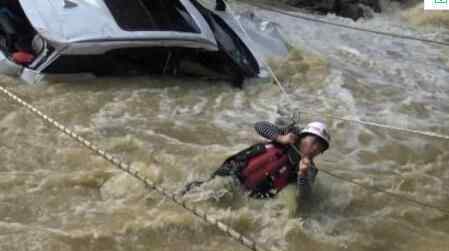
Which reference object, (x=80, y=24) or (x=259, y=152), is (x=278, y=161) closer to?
(x=259, y=152)

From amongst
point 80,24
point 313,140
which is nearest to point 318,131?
point 313,140

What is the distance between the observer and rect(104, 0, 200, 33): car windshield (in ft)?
22.5

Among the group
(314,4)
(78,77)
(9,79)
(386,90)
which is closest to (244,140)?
(78,77)

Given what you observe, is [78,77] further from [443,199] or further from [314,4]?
[314,4]

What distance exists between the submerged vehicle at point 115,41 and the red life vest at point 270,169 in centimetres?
214

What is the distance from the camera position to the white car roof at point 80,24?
6.46 meters

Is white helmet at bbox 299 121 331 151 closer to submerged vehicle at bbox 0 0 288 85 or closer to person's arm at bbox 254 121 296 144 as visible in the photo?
A: person's arm at bbox 254 121 296 144

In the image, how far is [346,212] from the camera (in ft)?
18.2

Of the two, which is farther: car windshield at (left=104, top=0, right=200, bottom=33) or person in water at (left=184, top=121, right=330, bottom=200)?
car windshield at (left=104, top=0, right=200, bottom=33)

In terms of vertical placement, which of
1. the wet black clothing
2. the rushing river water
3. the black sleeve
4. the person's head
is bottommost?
the rushing river water

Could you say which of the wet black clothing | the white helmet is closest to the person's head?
the white helmet

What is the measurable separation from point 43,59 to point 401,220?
3552mm

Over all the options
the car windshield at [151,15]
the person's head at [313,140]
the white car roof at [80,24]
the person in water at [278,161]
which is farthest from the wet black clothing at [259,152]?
the car windshield at [151,15]

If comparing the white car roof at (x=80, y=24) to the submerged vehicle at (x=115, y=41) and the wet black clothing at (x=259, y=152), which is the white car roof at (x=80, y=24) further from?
the wet black clothing at (x=259, y=152)
